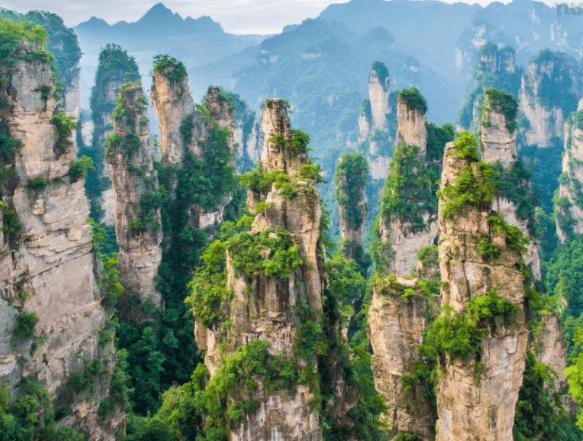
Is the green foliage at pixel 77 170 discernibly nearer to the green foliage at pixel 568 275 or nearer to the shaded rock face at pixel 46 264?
the shaded rock face at pixel 46 264

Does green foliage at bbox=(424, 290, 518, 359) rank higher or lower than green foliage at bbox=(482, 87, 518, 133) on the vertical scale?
lower

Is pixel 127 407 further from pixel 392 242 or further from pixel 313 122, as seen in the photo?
pixel 313 122

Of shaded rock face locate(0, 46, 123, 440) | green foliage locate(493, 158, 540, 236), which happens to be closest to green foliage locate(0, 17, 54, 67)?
shaded rock face locate(0, 46, 123, 440)

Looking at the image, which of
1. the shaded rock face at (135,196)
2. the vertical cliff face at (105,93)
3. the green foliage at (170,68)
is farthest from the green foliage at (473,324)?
the vertical cliff face at (105,93)

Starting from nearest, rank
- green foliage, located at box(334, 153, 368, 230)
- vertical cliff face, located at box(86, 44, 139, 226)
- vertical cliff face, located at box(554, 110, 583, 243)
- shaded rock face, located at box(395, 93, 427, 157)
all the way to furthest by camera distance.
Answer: shaded rock face, located at box(395, 93, 427, 157)
green foliage, located at box(334, 153, 368, 230)
vertical cliff face, located at box(554, 110, 583, 243)
vertical cliff face, located at box(86, 44, 139, 226)

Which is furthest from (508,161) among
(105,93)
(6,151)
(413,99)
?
(105,93)

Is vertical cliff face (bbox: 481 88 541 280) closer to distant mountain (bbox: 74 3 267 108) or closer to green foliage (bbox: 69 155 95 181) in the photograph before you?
green foliage (bbox: 69 155 95 181)
